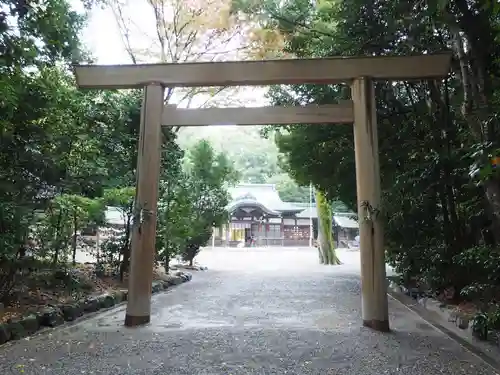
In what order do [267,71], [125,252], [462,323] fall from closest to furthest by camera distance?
[462,323] < [267,71] < [125,252]

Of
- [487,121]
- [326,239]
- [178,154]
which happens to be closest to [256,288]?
[178,154]

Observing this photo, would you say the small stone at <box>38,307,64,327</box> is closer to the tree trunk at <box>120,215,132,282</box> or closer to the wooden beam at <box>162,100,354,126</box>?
the wooden beam at <box>162,100,354,126</box>

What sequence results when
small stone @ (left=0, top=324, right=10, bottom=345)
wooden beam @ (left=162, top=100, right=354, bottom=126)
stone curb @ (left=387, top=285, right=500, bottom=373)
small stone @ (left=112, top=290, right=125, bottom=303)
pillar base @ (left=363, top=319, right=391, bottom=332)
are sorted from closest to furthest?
1. stone curb @ (left=387, top=285, right=500, bottom=373)
2. small stone @ (left=0, top=324, right=10, bottom=345)
3. pillar base @ (left=363, top=319, right=391, bottom=332)
4. wooden beam @ (left=162, top=100, right=354, bottom=126)
5. small stone @ (left=112, top=290, right=125, bottom=303)

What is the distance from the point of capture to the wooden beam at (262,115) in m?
5.27

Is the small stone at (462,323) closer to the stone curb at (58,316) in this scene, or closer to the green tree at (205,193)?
the stone curb at (58,316)

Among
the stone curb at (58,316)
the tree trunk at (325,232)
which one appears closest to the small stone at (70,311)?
the stone curb at (58,316)

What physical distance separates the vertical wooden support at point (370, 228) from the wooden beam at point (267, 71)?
1.64 feet

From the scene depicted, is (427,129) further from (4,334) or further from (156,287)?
(4,334)

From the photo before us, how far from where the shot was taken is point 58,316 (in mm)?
5117

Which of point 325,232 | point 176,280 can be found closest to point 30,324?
point 176,280

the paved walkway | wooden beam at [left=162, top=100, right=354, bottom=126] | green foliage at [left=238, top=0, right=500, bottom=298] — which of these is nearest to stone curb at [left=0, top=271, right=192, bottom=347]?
the paved walkway

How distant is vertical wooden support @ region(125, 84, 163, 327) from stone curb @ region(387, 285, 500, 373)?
3441 mm

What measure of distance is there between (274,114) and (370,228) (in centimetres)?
175

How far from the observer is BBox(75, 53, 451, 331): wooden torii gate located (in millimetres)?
4918
